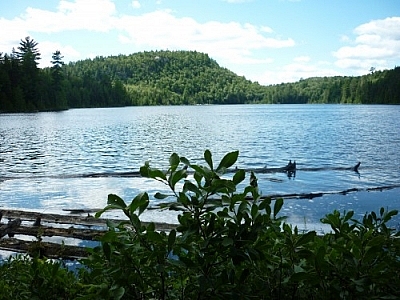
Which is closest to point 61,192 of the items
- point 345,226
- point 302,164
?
point 302,164

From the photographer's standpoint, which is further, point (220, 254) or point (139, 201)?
point (220, 254)

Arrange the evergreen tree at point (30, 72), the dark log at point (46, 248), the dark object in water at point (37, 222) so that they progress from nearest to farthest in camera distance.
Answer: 1. the dark log at point (46, 248)
2. the dark object in water at point (37, 222)
3. the evergreen tree at point (30, 72)

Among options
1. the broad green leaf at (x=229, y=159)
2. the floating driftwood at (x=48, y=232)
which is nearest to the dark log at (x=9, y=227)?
the floating driftwood at (x=48, y=232)

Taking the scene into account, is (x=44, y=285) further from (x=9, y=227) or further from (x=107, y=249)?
(x=9, y=227)

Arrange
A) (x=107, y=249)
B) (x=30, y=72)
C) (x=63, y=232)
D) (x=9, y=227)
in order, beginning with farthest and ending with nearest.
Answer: (x=30, y=72)
(x=63, y=232)
(x=9, y=227)
(x=107, y=249)

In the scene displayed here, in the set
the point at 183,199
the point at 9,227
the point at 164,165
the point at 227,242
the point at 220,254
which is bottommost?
the point at 164,165

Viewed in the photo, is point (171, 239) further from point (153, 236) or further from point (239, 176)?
point (239, 176)

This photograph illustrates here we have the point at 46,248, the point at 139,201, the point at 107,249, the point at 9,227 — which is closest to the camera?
the point at 139,201

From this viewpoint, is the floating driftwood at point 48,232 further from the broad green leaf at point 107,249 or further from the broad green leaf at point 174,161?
the broad green leaf at point 174,161

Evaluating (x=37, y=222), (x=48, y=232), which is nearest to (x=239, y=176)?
(x=48, y=232)

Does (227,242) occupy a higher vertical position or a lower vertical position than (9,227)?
higher

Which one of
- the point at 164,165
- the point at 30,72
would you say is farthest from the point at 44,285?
the point at 30,72

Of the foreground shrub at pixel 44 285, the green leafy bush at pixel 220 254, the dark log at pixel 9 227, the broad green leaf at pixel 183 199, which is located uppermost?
the broad green leaf at pixel 183 199

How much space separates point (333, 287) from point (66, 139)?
56593mm
